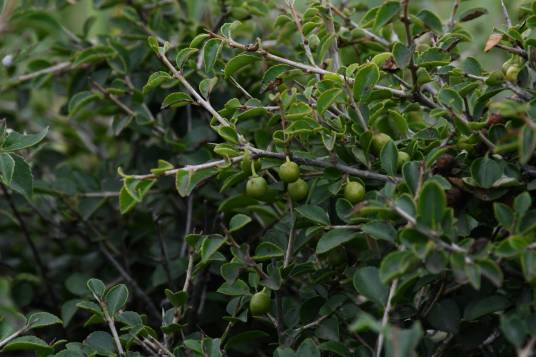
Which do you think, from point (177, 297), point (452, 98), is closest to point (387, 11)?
point (452, 98)

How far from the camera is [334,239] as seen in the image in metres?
1.18

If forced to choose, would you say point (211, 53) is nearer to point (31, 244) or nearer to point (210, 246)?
point (210, 246)

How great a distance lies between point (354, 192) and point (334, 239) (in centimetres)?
8

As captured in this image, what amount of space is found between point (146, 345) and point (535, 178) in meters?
0.70

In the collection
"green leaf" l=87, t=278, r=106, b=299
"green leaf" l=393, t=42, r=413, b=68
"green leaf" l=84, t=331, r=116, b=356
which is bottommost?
"green leaf" l=84, t=331, r=116, b=356

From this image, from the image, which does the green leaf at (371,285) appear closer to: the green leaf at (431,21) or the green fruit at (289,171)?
the green fruit at (289,171)

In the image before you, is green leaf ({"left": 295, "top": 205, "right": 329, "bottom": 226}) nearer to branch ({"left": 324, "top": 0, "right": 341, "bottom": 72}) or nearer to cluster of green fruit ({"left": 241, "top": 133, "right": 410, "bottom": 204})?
cluster of green fruit ({"left": 241, "top": 133, "right": 410, "bottom": 204})

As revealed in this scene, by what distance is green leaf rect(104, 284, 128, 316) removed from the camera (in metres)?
1.26

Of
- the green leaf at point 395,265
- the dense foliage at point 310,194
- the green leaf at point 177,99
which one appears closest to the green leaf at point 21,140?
the dense foliage at point 310,194

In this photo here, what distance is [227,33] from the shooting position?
133cm

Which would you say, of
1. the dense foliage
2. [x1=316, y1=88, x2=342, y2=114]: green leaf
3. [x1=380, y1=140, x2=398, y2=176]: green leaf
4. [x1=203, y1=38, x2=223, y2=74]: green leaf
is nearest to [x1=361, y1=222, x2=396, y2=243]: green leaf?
A: the dense foliage

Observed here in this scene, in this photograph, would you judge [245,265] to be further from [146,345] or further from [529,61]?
[529,61]

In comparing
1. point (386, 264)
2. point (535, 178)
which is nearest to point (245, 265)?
point (386, 264)

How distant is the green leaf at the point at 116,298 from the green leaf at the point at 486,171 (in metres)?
0.61
